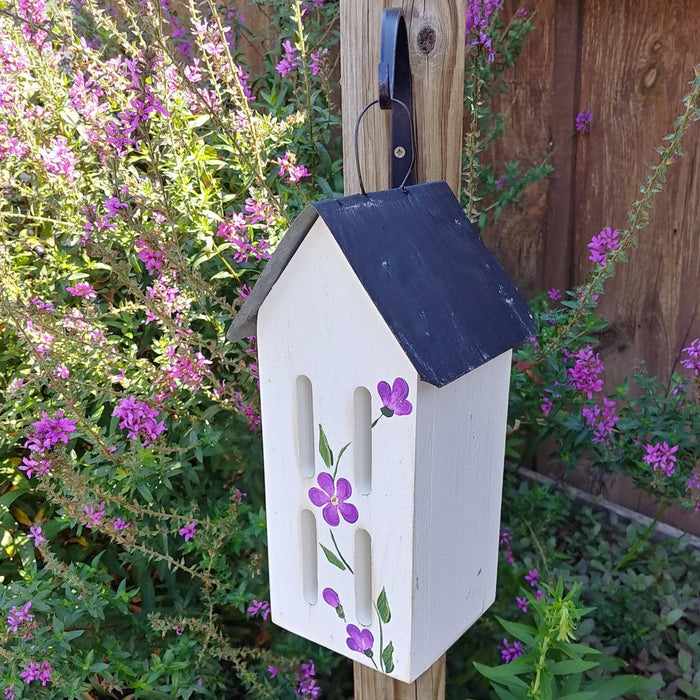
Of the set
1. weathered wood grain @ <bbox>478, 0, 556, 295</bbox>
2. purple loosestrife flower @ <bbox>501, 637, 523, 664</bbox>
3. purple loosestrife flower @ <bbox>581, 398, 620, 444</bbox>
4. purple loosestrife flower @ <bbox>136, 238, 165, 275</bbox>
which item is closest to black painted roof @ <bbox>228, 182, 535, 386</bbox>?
purple loosestrife flower @ <bbox>136, 238, 165, 275</bbox>

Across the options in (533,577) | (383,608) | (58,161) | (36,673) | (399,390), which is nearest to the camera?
(399,390)

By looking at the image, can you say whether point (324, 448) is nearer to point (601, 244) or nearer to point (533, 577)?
point (601, 244)

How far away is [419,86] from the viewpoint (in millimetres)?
1022

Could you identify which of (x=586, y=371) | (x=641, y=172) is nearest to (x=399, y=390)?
(x=586, y=371)

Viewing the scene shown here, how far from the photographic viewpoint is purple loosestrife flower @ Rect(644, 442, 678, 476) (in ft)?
5.48

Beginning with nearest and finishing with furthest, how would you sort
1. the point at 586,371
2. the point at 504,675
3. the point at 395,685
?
the point at 395,685
the point at 504,675
the point at 586,371

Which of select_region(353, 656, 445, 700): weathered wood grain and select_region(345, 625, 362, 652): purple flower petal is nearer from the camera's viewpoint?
select_region(345, 625, 362, 652): purple flower petal

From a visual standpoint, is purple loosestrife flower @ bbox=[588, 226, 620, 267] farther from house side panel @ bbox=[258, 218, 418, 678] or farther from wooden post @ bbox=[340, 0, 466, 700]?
house side panel @ bbox=[258, 218, 418, 678]

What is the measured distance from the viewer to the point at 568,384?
1782mm

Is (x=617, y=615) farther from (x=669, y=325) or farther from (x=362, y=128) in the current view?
(x=362, y=128)

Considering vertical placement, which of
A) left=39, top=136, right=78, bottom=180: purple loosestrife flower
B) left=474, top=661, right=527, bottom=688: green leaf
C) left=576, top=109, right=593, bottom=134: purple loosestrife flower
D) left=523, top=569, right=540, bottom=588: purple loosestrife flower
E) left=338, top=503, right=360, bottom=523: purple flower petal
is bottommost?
left=523, top=569, right=540, bottom=588: purple loosestrife flower

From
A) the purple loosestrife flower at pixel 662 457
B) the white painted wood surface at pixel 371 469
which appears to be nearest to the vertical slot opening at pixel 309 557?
the white painted wood surface at pixel 371 469

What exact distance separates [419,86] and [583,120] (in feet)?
4.24

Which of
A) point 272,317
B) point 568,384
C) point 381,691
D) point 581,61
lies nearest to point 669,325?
point 568,384
